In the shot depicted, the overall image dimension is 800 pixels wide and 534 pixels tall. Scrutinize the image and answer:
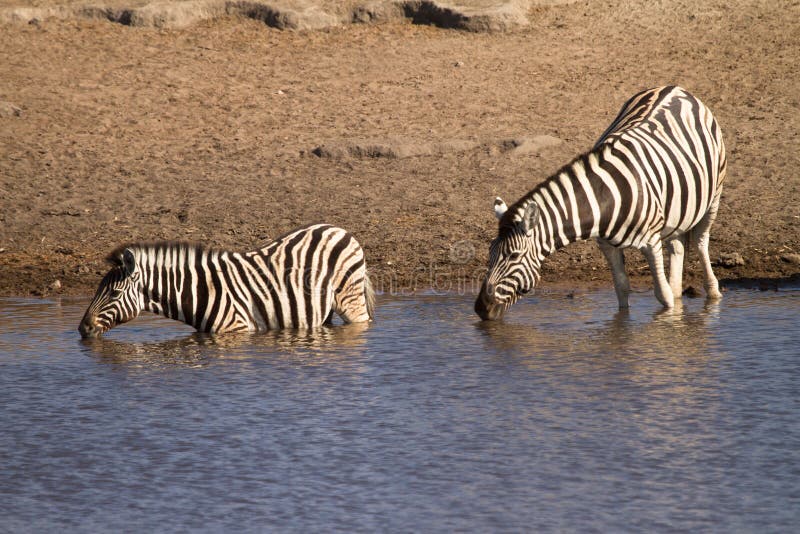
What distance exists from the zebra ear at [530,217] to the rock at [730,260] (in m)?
2.91

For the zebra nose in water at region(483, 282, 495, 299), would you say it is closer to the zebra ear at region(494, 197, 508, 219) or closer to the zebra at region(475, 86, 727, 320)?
the zebra at region(475, 86, 727, 320)

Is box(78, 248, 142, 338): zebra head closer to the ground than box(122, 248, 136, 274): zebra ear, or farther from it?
closer to the ground

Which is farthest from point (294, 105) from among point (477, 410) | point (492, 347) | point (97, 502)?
point (97, 502)

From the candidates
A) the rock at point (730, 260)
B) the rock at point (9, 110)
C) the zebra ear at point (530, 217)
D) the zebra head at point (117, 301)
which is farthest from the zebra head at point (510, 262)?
the rock at point (9, 110)

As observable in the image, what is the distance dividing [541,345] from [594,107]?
7254mm

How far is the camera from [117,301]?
9562mm

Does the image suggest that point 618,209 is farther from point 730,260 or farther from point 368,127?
point 368,127

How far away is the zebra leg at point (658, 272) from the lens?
10.0 metres

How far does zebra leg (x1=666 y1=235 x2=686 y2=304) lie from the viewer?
34.8ft

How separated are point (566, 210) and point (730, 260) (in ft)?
9.12

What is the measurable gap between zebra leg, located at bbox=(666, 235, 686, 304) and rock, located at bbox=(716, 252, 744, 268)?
1.37 meters

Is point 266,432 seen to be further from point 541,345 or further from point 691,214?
point 691,214

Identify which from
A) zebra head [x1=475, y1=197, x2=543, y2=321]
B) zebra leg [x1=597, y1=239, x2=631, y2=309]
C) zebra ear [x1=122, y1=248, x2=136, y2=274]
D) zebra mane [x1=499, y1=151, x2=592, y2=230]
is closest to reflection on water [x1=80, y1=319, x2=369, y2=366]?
zebra ear [x1=122, y1=248, x2=136, y2=274]

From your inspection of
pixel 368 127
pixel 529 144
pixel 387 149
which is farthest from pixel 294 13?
pixel 529 144
